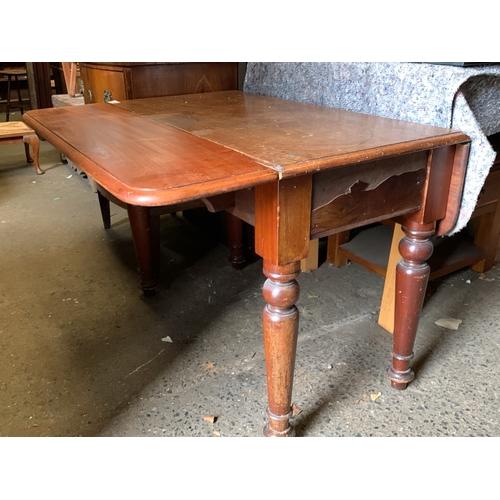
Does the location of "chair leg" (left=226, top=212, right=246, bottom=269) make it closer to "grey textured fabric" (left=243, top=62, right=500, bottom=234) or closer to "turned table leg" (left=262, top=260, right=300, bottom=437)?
"grey textured fabric" (left=243, top=62, right=500, bottom=234)

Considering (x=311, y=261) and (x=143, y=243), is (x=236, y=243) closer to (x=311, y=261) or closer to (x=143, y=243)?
(x=311, y=261)

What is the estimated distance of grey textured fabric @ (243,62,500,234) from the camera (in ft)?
3.41

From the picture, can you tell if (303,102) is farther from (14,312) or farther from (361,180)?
(14,312)

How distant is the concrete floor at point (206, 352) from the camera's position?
1257 millimetres

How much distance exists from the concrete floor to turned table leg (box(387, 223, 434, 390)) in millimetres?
103

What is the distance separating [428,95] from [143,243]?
3.44 feet

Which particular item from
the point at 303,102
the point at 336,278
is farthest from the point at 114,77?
the point at 336,278

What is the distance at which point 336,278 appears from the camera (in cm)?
193

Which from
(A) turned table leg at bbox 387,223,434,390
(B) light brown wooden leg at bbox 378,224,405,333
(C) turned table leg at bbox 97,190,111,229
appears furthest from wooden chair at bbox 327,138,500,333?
(C) turned table leg at bbox 97,190,111,229

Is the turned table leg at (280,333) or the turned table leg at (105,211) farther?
the turned table leg at (105,211)

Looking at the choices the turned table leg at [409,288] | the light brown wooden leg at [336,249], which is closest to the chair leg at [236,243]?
the light brown wooden leg at [336,249]

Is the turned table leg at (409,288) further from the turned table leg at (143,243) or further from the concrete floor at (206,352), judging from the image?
the turned table leg at (143,243)

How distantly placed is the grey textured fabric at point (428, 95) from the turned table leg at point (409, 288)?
0.29 ft

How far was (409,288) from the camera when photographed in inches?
47.4
